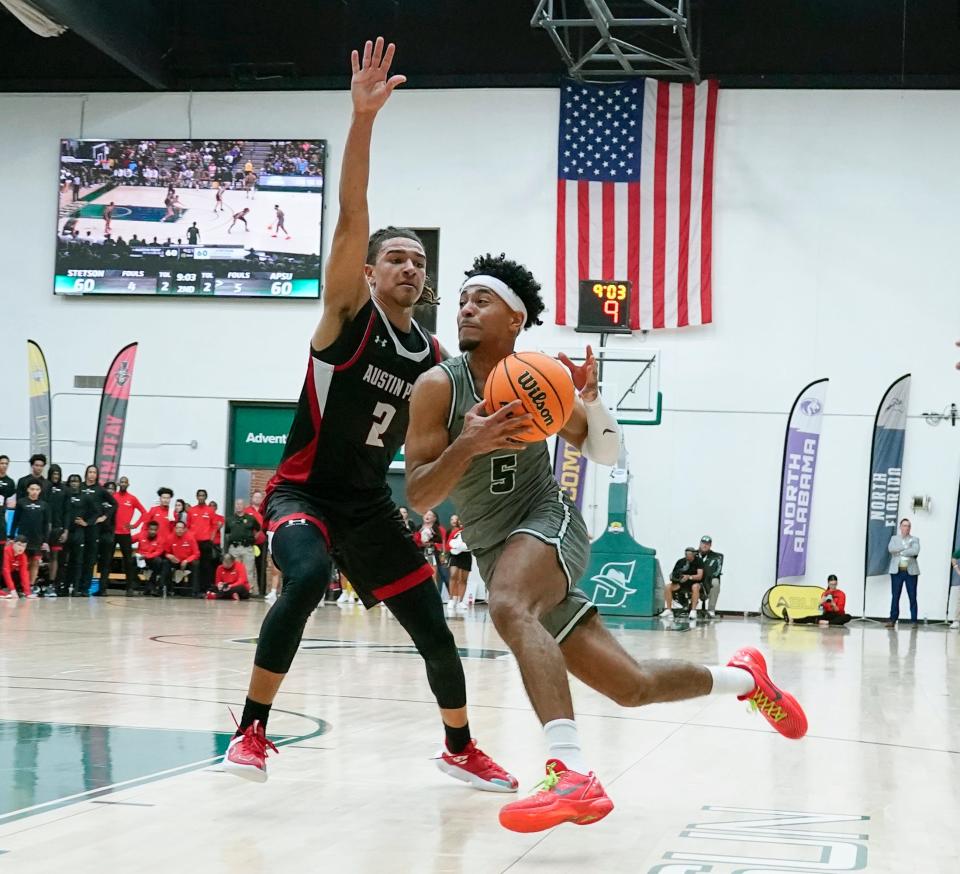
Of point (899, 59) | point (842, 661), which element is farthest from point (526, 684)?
point (899, 59)

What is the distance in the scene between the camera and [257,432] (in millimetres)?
21688

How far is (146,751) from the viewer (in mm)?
4504

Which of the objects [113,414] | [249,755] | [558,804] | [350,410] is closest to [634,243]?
[113,414]

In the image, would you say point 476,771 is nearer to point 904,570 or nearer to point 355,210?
point 355,210

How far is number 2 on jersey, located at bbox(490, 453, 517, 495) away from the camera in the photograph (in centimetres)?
394

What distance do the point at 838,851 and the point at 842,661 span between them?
25.9 ft

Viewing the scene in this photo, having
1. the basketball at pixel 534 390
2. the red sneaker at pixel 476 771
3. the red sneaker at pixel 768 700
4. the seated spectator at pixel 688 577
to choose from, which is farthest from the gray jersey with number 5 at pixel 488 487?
the seated spectator at pixel 688 577

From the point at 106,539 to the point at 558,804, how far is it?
16.0m

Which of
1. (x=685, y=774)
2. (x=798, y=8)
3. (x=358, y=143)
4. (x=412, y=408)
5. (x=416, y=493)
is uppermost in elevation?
(x=798, y=8)

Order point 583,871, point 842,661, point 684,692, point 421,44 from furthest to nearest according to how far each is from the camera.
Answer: point 421,44
point 842,661
point 684,692
point 583,871

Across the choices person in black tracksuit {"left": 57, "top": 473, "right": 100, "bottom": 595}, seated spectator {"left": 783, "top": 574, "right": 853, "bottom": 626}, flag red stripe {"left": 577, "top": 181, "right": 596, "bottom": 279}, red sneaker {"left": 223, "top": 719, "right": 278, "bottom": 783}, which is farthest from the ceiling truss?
red sneaker {"left": 223, "top": 719, "right": 278, "bottom": 783}

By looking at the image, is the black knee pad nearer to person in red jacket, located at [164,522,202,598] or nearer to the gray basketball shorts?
the gray basketball shorts

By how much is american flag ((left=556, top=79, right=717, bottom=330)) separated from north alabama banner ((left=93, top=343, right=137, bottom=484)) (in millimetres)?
7630

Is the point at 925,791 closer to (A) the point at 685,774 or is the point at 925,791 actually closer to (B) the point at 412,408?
(A) the point at 685,774
